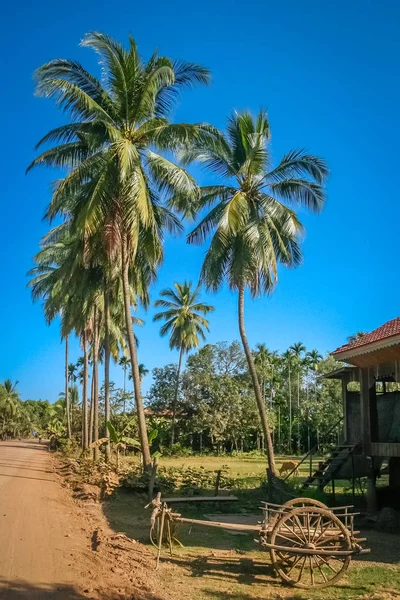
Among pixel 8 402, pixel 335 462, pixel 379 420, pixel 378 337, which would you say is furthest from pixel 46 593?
pixel 8 402

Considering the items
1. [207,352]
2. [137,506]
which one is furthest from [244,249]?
[207,352]

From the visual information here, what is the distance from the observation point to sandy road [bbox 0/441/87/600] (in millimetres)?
7359

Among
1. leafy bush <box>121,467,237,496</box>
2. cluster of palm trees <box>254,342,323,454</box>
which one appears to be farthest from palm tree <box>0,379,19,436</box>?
leafy bush <box>121,467,237,496</box>

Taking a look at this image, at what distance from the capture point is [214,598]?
7.88 metres

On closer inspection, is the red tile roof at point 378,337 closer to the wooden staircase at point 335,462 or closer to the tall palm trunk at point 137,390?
the wooden staircase at point 335,462

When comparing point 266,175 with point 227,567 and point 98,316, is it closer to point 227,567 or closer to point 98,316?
point 227,567

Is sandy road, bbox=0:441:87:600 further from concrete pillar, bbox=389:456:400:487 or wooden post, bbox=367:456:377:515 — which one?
concrete pillar, bbox=389:456:400:487

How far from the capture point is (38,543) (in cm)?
1009

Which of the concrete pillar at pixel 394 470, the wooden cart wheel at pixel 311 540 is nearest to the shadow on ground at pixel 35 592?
the wooden cart wheel at pixel 311 540

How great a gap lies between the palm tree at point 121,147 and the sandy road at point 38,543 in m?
3.89

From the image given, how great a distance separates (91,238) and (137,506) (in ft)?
29.6

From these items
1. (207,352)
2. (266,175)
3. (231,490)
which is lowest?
(231,490)

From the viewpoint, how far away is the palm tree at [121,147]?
56.7ft

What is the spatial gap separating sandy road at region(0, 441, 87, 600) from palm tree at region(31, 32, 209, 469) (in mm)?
3895
